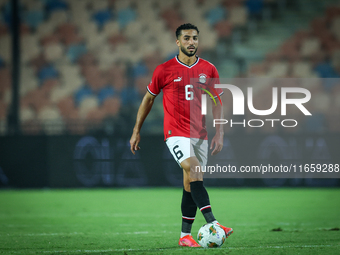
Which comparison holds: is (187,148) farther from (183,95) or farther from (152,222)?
(152,222)

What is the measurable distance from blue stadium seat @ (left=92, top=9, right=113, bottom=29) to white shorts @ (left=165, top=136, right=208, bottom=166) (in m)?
12.8

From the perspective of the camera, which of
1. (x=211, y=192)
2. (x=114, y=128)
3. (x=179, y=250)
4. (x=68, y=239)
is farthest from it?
(x=114, y=128)

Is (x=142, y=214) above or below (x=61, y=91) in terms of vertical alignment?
below

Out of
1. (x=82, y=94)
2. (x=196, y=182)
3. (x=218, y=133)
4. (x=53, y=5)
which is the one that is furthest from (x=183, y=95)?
(x=53, y=5)

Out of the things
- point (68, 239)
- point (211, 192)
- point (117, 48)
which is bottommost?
point (211, 192)

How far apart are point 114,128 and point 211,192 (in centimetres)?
284

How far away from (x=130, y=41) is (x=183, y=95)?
12284 mm

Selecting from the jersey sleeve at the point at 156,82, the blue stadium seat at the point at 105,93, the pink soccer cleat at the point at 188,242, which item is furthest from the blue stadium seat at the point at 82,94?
the pink soccer cleat at the point at 188,242

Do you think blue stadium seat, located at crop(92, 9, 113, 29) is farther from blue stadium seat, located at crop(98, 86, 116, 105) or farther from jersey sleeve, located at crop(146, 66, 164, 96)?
jersey sleeve, located at crop(146, 66, 164, 96)

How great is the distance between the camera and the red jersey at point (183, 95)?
4297 mm

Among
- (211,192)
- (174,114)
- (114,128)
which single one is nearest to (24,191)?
(114,128)

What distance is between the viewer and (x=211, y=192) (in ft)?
37.4

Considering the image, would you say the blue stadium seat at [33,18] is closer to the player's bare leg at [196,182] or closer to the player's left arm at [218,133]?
the player's left arm at [218,133]

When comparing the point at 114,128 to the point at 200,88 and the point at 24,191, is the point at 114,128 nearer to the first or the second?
the point at 24,191
